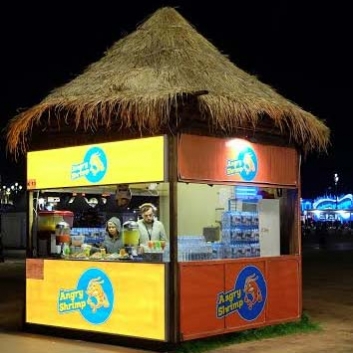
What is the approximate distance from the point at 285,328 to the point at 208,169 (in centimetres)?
279

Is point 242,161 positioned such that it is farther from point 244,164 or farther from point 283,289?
point 283,289

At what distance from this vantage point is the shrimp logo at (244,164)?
10.1m

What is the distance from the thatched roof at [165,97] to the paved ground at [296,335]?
2827 mm

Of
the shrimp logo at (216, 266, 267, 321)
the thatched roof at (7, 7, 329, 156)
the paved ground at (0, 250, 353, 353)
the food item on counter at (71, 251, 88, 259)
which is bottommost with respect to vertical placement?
the paved ground at (0, 250, 353, 353)

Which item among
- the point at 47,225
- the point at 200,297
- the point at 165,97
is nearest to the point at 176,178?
the point at 165,97

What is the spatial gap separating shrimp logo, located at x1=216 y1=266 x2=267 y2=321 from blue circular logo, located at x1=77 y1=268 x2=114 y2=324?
1.49 m

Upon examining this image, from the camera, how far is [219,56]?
35.8ft

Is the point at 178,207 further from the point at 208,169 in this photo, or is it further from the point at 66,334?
the point at 66,334

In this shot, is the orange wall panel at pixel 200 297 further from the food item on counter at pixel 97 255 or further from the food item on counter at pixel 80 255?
the food item on counter at pixel 80 255

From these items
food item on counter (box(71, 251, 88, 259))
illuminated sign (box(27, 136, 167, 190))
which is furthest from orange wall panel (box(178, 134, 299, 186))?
food item on counter (box(71, 251, 88, 259))

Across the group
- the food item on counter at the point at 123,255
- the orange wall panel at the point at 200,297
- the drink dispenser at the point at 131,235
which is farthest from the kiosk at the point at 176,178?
the drink dispenser at the point at 131,235

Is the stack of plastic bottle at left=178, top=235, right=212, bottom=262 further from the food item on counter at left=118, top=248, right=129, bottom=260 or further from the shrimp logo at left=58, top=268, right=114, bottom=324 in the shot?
the shrimp logo at left=58, top=268, right=114, bottom=324

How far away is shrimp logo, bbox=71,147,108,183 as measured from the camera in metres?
10.1

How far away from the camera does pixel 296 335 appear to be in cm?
1048
